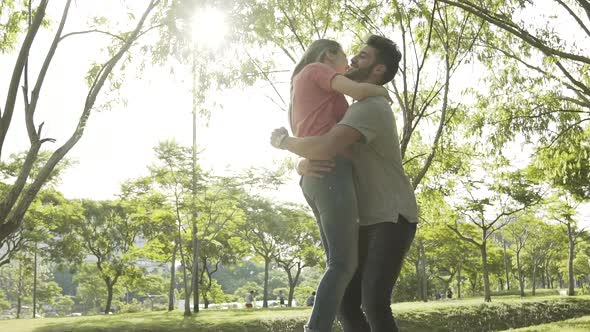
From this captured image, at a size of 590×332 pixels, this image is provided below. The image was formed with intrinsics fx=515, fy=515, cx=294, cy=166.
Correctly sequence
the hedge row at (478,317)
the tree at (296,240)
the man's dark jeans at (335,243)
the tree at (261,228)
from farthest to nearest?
the tree at (296,240) → the tree at (261,228) → the hedge row at (478,317) → the man's dark jeans at (335,243)

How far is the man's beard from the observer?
2471mm

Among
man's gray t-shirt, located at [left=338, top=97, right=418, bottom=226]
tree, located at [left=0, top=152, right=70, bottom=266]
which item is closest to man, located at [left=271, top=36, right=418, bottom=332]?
man's gray t-shirt, located at [left=338, top=97, right=418, bottom=226]

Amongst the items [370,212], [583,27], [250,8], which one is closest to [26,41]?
[250,8]

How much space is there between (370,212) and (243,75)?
791cm

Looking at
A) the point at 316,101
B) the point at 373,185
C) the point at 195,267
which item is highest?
the point at 316,101

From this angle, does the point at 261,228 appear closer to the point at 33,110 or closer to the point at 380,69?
the point at 33,110

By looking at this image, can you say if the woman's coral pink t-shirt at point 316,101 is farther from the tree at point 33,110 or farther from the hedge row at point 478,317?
the hedge row at point 478,317

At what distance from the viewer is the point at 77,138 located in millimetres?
7570

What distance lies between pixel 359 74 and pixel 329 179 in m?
0.58

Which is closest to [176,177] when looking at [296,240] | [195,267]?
[195,267]

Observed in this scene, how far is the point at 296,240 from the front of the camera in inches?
1478

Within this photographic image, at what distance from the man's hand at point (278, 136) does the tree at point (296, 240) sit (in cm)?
3200

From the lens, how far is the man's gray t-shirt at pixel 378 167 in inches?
89.3

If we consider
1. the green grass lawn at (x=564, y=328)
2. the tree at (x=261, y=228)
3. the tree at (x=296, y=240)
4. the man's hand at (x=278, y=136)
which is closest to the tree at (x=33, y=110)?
the man's hand at (x=278, y=136)
